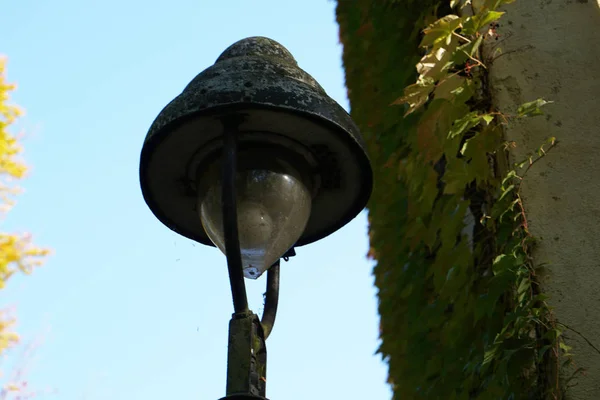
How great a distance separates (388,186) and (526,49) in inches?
42.5

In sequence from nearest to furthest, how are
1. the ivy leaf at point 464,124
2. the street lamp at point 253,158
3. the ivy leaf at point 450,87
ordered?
the street lamp at point 253,158 → the ivy leaf at point 464,124 → the ivy leaf at point 450,87

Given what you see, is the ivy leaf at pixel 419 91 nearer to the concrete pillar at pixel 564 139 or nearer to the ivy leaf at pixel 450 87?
the ivy leaf at pixel 450 87

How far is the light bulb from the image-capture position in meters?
2.00

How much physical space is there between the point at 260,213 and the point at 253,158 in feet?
0.47

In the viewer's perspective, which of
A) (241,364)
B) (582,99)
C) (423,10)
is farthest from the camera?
(423,10)

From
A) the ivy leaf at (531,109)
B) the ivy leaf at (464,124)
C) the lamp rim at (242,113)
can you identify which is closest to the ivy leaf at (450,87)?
the ivy leaf at (464,124)

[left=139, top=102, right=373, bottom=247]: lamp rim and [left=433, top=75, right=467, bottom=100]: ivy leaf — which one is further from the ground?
[left=433, top=75, right=467, bottom=100]: ivy leaf

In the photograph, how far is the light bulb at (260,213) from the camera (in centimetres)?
200

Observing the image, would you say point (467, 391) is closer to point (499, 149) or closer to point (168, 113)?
point (499, 149)

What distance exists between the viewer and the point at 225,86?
1.98 meters

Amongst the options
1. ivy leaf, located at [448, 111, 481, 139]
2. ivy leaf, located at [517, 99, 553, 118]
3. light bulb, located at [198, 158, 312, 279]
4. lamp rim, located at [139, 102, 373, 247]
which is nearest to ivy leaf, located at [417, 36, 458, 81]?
ivy leaf, located at [448, 111, 481, 139]

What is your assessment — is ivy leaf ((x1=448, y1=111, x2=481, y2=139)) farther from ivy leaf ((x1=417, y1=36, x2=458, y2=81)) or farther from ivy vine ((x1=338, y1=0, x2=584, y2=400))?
ivy leaf ((x1=417, y1=36, x2=458, y2=81))

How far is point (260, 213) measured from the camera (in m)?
2.01

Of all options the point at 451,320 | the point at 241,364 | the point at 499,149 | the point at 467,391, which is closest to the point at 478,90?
the point at 499,149
